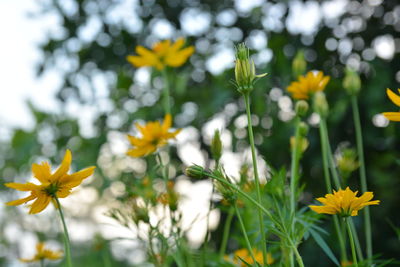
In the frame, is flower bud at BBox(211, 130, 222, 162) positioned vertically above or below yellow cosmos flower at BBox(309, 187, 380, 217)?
above

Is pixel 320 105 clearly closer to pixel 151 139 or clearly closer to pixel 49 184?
pixel 151 139

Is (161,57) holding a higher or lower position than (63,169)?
higher

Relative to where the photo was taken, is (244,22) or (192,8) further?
(192,8)

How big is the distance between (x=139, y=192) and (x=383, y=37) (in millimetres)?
981

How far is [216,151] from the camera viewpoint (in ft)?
1.64

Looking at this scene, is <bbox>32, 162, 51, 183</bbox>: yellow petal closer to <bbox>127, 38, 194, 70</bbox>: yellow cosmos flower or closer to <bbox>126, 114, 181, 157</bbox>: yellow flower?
<bbox>126, 114, 181, 157</bbox>: yellow flower

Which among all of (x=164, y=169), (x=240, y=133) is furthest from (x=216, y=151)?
(x=240, y=133)

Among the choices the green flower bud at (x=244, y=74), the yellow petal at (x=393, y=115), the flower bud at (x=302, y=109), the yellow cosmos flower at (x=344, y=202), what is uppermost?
the flower bud at (x=302, y=109)

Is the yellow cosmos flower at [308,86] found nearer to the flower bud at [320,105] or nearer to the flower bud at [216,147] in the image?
the flower bud at [320,105]

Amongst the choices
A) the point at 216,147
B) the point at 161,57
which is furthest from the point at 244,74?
the point at 161,57

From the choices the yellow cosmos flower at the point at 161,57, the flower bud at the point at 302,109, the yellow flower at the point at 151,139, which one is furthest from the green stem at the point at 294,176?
the yellow cosmos flower at the point at 161,57

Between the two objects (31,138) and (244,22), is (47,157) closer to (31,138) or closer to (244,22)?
(31,138)

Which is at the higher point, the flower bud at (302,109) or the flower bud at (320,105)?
the flower bud at (320,105)

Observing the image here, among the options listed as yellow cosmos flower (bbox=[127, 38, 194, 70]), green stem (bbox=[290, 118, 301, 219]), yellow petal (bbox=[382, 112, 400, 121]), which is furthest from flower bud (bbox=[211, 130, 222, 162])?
yellow cosmos flower (bbox=[127, 38, 194, 70])
